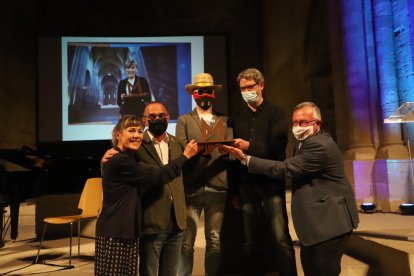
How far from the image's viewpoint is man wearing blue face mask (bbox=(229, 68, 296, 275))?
98.9 inches

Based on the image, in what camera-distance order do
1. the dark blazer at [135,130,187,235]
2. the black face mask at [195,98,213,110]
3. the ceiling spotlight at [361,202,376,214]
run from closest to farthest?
the dark blazer at [135,130,187,235]
the black face mask at [195,98,213,110]
the ceiling spotlight at [361,202,376,214]

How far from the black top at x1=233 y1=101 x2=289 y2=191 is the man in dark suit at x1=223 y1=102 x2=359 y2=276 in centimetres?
36

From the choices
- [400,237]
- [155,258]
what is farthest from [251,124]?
[400,237]

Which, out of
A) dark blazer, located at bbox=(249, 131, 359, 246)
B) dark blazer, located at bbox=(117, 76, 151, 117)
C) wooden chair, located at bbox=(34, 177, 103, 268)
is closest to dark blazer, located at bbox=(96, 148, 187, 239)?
dark blazer, located at bbox=(249, 131, 359, 246)

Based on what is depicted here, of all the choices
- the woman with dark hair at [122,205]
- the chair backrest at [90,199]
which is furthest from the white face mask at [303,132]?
the chair backrest at [90,199]

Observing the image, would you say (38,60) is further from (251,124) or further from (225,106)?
(251,124)

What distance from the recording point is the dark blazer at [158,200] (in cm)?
223

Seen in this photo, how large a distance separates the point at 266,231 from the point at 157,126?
1.06 metres

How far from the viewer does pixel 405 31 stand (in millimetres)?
5707

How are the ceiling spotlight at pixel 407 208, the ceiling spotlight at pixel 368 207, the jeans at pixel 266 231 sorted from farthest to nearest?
the ceiling spotlight at pixel 368 207, the ceiling spotlight at pixel 407 208, the jeans at pixel 266 231

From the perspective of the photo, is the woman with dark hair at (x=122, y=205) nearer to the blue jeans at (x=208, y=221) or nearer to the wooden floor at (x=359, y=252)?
the blue jeans at (x=208, y=221)

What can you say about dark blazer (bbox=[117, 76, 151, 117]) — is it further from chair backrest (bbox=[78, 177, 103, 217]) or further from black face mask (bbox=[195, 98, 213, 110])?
black face mask (bbox=[195, 98, 213, 110])

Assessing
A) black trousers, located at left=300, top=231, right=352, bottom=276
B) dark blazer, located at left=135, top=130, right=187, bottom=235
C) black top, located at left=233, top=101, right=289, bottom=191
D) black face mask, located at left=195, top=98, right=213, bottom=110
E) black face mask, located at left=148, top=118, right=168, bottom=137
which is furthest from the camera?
black face mask, located at left=195, top=98, right=213, bottom=110

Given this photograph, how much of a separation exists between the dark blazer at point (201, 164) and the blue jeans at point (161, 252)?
37 cm
